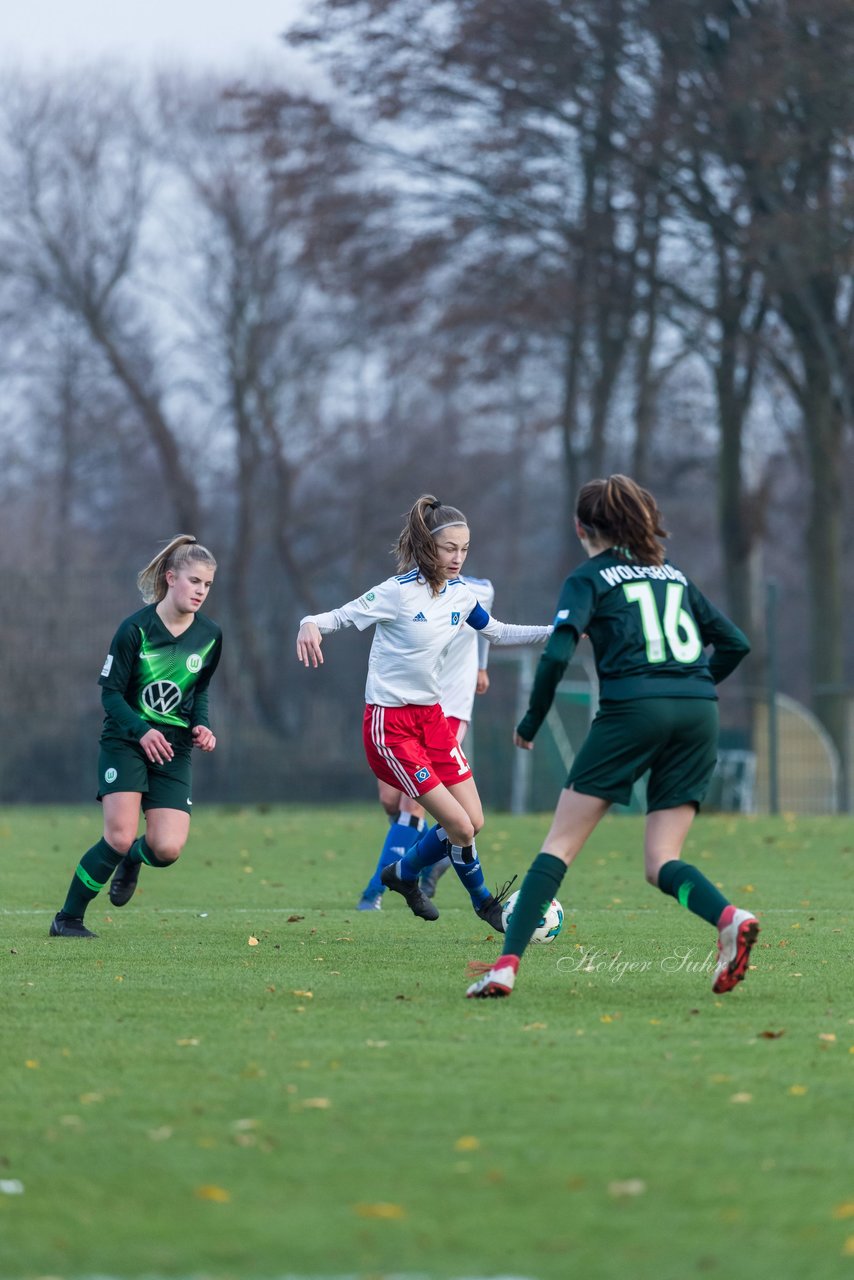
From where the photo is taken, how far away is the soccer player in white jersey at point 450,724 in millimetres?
9445

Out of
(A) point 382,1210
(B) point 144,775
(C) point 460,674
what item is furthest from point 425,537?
(A) point 382,1210

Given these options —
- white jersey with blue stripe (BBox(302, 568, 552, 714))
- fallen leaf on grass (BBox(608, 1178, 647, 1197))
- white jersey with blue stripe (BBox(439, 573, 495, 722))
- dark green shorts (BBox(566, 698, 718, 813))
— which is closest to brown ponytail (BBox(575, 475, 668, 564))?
dark green shorts (BBox(566, 698, 718, 813))

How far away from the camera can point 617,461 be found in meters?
37.0

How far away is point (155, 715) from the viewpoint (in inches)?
320

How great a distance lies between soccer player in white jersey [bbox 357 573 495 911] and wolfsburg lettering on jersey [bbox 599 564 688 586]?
3141 millimetres

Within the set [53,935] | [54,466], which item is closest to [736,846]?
[53,935]

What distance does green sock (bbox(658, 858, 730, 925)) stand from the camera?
605cm

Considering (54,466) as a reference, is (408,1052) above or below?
below

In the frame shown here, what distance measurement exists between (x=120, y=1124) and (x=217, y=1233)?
920mm

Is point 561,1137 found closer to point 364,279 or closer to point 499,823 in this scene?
point 499,823

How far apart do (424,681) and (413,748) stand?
31cm

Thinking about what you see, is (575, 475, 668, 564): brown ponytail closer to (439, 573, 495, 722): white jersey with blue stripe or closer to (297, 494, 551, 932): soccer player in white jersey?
(297, 494, 551, 932): soccer player in white jersey

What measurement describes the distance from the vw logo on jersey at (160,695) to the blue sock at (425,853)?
1296 mm

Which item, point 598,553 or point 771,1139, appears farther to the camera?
point 598,553
